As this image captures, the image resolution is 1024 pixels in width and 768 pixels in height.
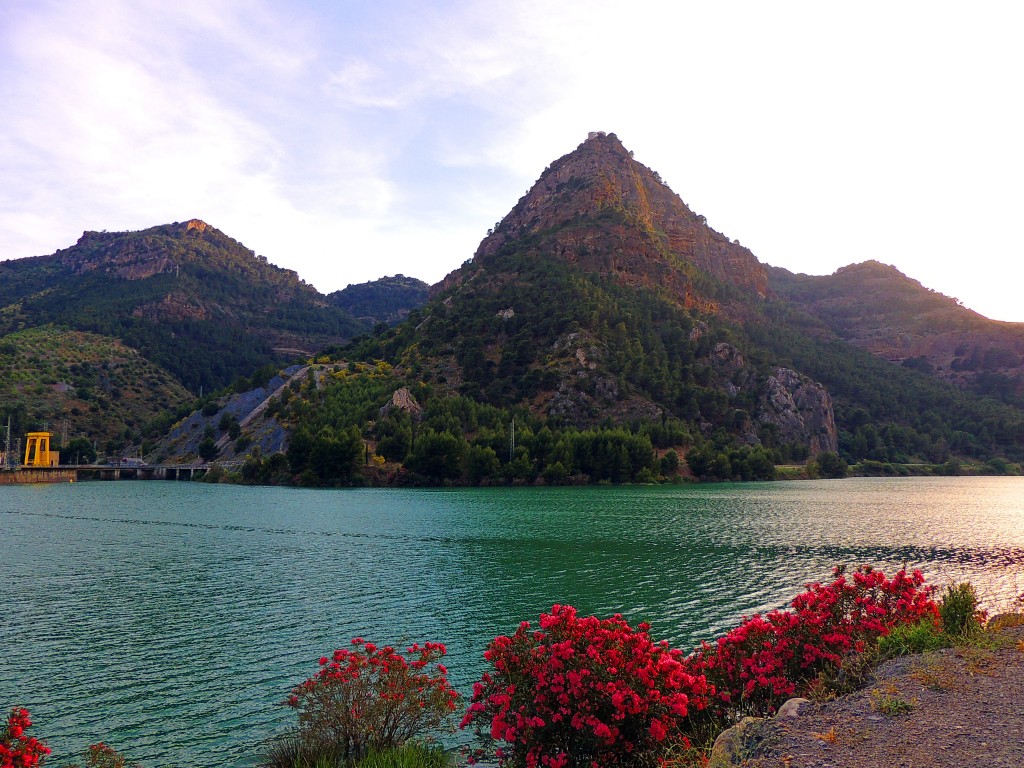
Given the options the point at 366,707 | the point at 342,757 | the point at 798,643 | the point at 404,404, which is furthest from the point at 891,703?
the point at 404,404

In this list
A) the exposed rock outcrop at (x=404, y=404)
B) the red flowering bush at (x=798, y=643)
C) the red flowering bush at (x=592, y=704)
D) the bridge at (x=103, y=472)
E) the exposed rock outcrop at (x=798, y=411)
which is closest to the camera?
the red flowering bush at (x=592, y=704)

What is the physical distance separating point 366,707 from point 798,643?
374 inches

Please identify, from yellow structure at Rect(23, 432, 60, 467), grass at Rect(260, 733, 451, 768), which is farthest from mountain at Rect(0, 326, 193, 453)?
grass at Rect(260, 733, 451, 768)

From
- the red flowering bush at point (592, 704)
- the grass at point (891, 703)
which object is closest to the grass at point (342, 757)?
the red flowering bush at point (592, 704)

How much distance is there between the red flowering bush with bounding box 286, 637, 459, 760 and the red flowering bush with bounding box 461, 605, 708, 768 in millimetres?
2378

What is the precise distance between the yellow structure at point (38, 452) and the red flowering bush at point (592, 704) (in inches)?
6499

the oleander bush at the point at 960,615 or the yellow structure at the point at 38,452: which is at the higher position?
the yellow structure at the point at 38,452

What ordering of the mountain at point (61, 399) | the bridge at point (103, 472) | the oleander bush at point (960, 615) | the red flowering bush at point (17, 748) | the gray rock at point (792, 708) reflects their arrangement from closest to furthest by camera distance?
1. the red flowering bush at point (17, 748)
2. the gray rock at point (792, 708)
3. the oleander bush at point (960, 615)
4. the bridge at point (103, 472)
5. the mountain at point (61, 399)

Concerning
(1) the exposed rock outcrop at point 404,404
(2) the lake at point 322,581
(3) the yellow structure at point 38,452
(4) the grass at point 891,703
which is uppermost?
(1) the exposed rock outcrop at point 404,404

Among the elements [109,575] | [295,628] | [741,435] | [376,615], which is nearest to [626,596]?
[376,615]

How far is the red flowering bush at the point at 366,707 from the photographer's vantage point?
13320 mm

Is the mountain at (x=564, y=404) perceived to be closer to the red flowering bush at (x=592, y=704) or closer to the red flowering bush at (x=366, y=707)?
the red flowering bush at (x=366, y=707)

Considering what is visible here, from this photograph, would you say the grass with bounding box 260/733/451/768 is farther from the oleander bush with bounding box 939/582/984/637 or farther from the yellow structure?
the yellow structure

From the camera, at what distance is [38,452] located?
142750 mm
